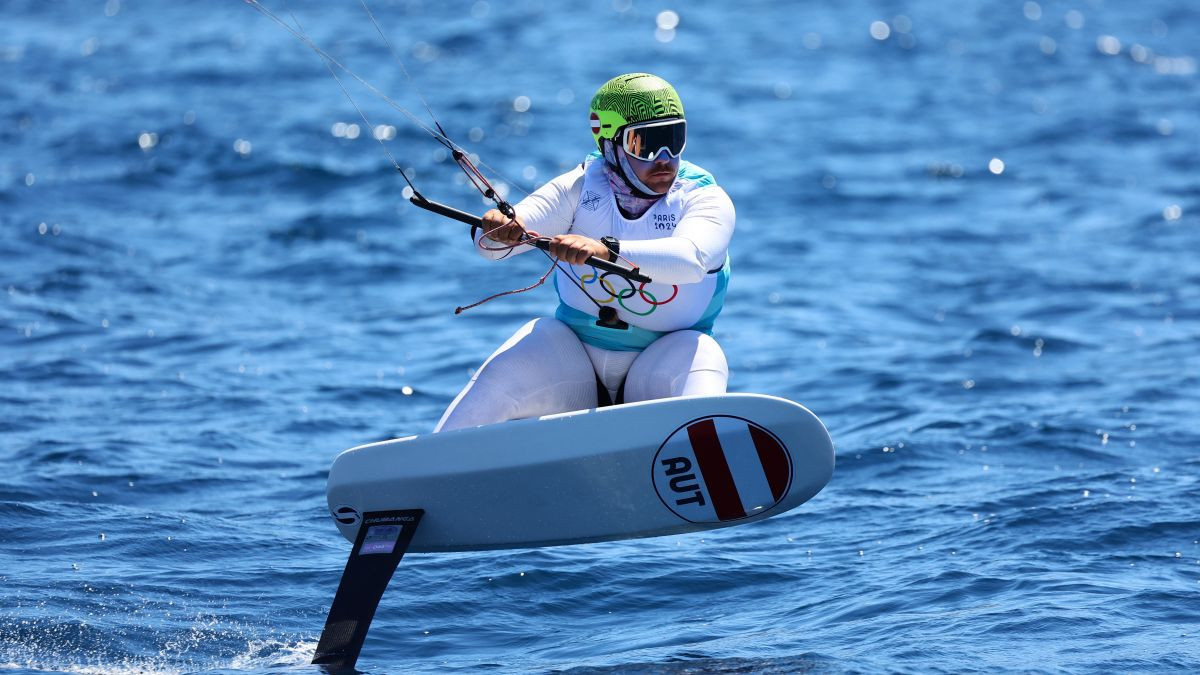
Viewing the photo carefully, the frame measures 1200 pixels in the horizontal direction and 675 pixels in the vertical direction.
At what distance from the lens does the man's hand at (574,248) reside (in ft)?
16.8

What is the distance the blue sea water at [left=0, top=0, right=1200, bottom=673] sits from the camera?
19.2 ft

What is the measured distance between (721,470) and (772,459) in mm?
194

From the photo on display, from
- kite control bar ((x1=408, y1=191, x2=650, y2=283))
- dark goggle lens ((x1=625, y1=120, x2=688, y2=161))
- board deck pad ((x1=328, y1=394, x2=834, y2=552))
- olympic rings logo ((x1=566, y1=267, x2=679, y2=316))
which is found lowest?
board deck pad ((x1=328, y1=394, x2=834, y2=552))

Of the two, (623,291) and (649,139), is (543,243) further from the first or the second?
(649,139)

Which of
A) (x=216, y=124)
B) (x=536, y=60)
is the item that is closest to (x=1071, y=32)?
(x=536, y=60)

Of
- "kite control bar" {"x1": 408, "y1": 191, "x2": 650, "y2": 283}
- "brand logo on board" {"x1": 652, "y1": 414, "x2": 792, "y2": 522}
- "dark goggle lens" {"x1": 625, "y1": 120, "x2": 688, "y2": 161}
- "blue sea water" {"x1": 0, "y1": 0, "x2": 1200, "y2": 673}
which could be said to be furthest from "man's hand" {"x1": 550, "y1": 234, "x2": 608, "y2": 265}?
"blue sea water" {"x1": 0, "y1": 0, "x2": 1200, "y2": 673}

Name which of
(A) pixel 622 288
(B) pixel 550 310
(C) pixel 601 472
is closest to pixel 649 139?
(A) pixel 622 288

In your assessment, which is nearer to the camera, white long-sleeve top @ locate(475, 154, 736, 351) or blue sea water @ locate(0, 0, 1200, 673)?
white long-sleeve top @ locate(475, 154, 736, 351)

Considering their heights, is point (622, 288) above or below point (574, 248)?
below

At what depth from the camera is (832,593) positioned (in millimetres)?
6184

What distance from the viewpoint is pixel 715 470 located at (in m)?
5.48

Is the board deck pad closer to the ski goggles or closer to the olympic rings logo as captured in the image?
the olympic rings logo

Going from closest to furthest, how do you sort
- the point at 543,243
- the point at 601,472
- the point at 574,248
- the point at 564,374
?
1. the point at 574,248
2. the point at 543,243
3. the point at 601,472
4. the point at 564,374

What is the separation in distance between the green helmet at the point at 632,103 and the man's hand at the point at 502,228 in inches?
22.6
